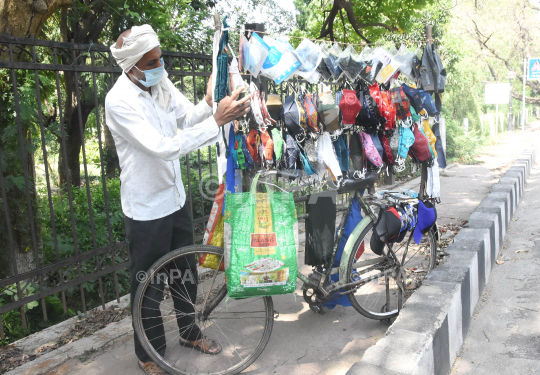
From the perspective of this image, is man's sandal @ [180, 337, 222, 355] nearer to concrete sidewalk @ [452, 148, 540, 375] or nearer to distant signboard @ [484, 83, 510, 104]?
concrete sidewalk @ [452, 148, 540, 375]

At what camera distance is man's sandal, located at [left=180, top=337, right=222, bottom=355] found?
2.88 metres

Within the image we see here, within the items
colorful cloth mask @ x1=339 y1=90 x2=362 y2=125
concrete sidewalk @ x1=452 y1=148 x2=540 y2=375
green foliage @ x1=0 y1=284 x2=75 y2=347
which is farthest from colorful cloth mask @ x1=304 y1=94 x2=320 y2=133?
green foliage @ x1=0 y1=284 x2=75 y2=347

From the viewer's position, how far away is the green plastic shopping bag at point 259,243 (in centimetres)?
244

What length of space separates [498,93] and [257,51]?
21.1m

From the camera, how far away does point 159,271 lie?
2.58 meters

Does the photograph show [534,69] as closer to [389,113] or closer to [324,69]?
[389,113]

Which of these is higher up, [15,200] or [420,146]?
[420,146]

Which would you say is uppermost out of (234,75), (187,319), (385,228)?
(234,75)

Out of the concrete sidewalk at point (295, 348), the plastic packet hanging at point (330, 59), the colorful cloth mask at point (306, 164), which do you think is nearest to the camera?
the concrete sidewalk at point (295, 348)

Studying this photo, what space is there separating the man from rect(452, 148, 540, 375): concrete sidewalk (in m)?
1.71

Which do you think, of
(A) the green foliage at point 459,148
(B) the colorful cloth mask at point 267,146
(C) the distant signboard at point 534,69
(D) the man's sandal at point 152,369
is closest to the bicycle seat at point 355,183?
(B) the colorful cloth mask at point 267,146

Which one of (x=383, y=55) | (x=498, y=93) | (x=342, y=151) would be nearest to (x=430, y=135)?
(x=383, y=55)

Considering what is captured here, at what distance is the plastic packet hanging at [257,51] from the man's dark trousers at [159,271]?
993 millimetres

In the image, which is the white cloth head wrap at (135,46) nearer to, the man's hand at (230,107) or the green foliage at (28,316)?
the man's hand at (230,107)
